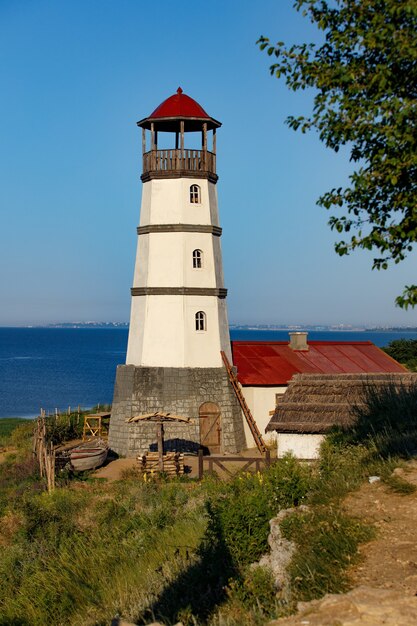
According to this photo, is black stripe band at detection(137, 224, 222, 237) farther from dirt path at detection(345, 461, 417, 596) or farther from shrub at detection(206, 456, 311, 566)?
dirt path at detection(345, 461, 417, 596)

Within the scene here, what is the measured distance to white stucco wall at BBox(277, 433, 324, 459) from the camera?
24.4m

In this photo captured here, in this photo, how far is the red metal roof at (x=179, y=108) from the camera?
3366 centimetres

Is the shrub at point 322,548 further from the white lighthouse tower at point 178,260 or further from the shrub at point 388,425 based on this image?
the white lighthouse tower at point 178,260

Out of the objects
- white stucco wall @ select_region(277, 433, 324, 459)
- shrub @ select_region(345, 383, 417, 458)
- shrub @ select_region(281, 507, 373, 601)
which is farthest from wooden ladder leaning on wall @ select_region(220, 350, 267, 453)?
shrub @ select_region(281, 507, 373, 601)

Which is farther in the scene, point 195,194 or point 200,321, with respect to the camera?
point 195,194

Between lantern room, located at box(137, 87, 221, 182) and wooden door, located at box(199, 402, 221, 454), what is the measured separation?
10004 millimetres

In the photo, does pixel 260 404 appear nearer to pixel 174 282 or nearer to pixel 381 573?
pixel 174 282

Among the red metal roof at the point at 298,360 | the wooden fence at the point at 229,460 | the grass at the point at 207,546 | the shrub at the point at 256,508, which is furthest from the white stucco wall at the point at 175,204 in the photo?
the shrub at the point at 256,508

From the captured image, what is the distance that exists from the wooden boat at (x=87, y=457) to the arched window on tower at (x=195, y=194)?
37.1 ft

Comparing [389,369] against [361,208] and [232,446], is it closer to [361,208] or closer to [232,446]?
[232,446]

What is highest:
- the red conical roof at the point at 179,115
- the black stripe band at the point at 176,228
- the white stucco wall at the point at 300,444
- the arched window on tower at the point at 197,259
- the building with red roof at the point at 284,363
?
the red conical roof at the point at 179,115

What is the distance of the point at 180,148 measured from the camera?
33.9 meters

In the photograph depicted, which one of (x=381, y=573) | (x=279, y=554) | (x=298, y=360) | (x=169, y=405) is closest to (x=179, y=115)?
(x=169, y=405)

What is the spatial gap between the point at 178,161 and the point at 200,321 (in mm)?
7023
